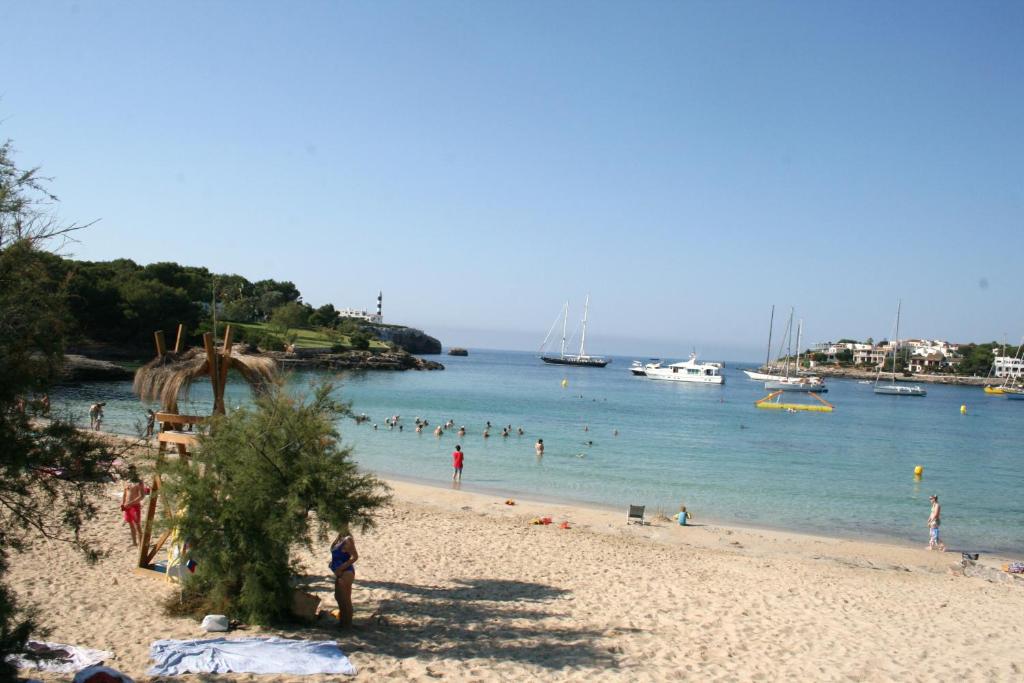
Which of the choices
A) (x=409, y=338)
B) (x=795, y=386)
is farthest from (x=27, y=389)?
(x=409, y=338)

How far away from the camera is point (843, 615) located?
1171 centimetres

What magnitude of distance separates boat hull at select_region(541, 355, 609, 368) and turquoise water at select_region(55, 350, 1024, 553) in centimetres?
7951

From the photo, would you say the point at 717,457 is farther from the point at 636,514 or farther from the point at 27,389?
the point at 27,389

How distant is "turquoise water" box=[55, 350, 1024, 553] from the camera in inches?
947

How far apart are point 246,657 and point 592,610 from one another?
514cm

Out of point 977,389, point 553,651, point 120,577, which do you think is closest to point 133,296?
point 120,577

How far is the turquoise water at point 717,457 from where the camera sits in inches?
947

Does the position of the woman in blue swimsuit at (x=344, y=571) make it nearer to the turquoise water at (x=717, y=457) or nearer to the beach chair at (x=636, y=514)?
the turquoise water at (x=717, y=457)

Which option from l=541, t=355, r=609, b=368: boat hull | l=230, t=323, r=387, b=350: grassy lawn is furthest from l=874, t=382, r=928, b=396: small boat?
l=230, t=323, r=387, b=350: grassy lawn

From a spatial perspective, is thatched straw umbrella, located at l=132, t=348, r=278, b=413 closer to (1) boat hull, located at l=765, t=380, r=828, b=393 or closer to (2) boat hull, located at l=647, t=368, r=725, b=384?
(1) boat hull, located at l=765, t=380, r=828, b=393

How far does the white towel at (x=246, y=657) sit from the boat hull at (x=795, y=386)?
9933cm

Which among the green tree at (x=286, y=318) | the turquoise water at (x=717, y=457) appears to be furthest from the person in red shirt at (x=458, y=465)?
the green tree at (x=286, y=318)

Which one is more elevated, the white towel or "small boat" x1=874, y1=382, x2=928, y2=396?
"small boat" x1=874, y1=382, x2=928, y2=396

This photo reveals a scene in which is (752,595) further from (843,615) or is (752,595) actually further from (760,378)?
(760,378)
